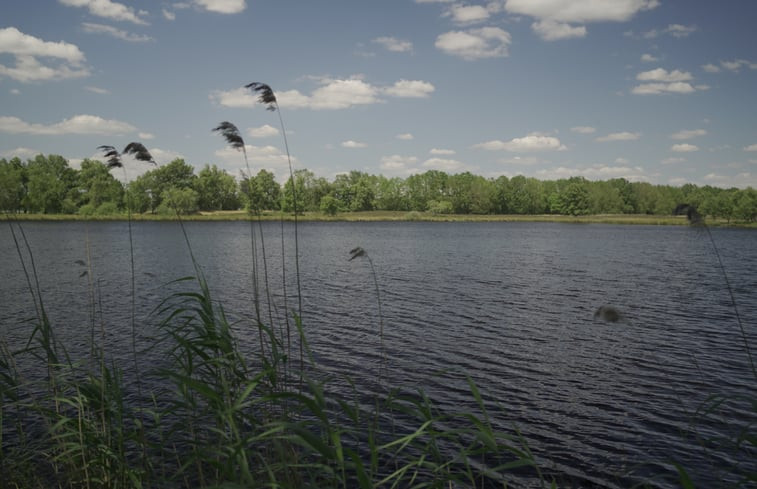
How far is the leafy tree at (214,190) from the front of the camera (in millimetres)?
155500

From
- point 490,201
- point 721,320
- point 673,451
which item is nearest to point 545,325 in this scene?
point 721,320

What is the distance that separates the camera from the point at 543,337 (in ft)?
67.7

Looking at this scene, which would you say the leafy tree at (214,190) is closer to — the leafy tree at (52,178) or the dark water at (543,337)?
the leafy tree at (52,178)

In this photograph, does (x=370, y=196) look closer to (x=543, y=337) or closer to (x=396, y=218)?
(x=396, y=218)

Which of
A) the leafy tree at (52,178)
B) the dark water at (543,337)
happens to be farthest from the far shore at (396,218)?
the dark water at (543,337)

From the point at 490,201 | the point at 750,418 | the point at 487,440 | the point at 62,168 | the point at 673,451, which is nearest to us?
the point at 487,440

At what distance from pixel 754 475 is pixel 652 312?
23.3 metres

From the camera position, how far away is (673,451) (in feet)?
35.4

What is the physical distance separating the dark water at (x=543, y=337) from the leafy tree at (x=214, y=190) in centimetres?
11576

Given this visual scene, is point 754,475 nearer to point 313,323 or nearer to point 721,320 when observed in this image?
point 313,323

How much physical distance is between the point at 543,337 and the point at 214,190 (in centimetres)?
15207

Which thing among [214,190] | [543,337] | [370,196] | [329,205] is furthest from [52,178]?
[543,337]

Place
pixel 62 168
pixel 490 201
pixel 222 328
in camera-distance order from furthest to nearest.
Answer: pixel 490 201, pixel 62 168, pixel 222 328

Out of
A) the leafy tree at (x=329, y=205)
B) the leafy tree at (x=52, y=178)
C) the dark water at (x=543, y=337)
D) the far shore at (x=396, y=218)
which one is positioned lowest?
the dark water at (x=543, y=337)
